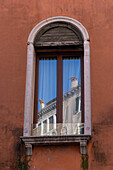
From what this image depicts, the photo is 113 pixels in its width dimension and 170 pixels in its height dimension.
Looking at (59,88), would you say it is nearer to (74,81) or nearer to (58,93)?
(58,93)

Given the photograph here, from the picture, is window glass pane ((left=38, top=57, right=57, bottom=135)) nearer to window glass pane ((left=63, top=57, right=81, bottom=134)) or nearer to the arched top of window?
window glass pane ((left=63, top=57, right=81, bottom=134))

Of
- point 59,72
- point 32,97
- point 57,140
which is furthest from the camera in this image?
point 59,72

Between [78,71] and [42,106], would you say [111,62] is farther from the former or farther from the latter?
[42,106]

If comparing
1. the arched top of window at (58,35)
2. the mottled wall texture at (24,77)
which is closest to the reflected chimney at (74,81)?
the mottled wall texture at (24,77)

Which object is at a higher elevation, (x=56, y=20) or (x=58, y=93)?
(x=56, y=20)

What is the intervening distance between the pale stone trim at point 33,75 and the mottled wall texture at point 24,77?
116 millimetres

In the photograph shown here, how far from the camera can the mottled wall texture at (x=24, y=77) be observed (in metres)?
9.83

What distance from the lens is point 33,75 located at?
35.7ft

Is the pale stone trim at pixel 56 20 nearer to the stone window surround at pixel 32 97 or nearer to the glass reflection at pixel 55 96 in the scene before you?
the stone window surround at pixel 32 97

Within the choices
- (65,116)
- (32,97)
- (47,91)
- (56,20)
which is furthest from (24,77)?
(56,20)

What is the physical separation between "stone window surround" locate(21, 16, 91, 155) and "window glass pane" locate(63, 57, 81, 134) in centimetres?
37

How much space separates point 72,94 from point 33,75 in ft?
3.79

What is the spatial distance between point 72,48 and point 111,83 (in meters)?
1.52

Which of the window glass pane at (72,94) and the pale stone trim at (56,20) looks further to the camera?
the pale stone trim at (56,20)
